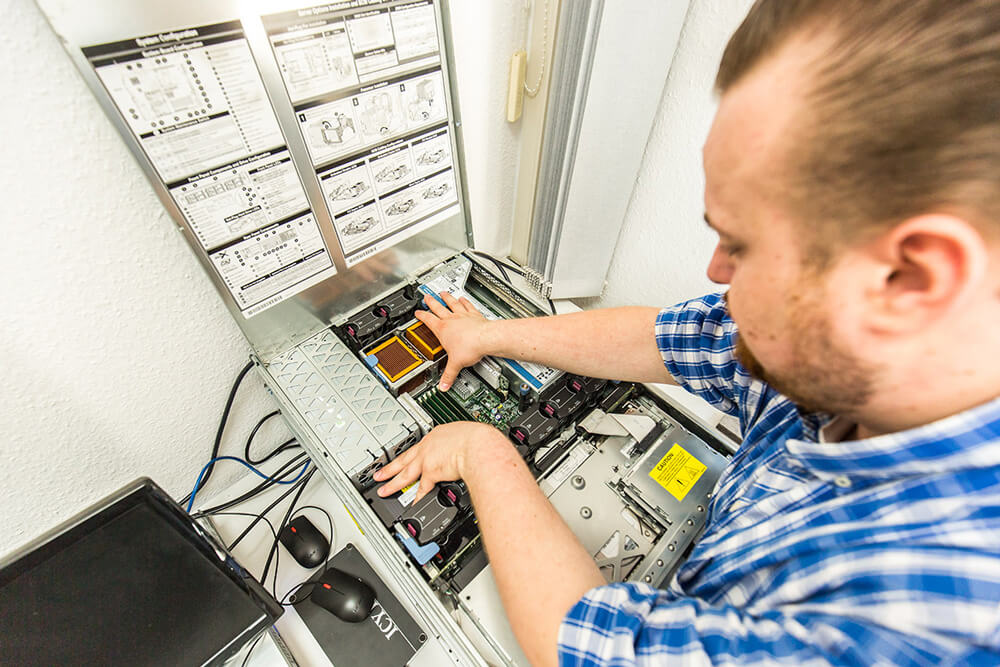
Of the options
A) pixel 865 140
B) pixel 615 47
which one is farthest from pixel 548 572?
pixel 615 47

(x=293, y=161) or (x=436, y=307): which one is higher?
(x=293, y=161)

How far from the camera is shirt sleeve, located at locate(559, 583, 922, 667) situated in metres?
0.37


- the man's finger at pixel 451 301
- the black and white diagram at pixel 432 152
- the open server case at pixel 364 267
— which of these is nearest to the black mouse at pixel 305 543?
the open server case at pixel 364 267

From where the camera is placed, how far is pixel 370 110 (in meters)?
0.80

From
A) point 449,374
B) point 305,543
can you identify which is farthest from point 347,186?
point 305,543

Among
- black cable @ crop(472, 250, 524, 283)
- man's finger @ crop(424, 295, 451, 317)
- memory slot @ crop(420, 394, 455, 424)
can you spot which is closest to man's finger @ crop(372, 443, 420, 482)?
memory slot @ crop(420, 394, 455, 424)

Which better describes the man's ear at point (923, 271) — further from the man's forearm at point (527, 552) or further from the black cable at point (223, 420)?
the black cable at point (223, 420)

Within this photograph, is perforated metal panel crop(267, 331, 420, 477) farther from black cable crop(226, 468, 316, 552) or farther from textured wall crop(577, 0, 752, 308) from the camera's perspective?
textured wall crop(577, 0, 752, 308)

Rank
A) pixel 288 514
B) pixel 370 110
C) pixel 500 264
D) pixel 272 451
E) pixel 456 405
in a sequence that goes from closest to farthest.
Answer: pixel 370 110
pixel 456 405
pixel 288 514
pixel 272 451
pixel 500 264

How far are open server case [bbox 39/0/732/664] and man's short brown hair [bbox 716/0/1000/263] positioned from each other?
593mm

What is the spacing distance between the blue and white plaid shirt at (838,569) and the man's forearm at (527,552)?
0.04 m

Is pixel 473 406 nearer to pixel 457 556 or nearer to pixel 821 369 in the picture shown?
pixel 457 556

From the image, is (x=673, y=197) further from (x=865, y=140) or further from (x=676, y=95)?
(x=865, y=140)

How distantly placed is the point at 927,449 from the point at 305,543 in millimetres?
1058
